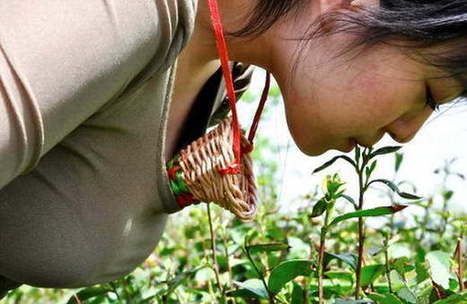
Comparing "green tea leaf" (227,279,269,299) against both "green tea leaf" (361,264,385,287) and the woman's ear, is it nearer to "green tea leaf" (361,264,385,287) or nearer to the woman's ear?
"green tea leaf" (361,264,385,287)

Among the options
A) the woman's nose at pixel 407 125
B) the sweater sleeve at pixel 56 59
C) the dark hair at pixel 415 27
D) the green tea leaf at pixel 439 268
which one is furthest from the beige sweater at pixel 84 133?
the green tea leaf at pixel 439 268

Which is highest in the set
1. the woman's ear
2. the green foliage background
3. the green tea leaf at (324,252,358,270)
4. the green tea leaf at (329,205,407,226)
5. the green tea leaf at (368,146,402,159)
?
the woman's ear

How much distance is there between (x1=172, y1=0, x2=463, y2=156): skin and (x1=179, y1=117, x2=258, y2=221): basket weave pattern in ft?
0.39

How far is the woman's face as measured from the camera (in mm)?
1638

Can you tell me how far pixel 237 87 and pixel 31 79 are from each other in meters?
0.77

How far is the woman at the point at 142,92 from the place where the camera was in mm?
1354

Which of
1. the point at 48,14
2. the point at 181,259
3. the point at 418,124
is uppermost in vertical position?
the point at 48,14

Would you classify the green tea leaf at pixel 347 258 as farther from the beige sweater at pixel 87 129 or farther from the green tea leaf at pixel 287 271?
the beige sweater at pixel 87 129

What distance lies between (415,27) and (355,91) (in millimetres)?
151

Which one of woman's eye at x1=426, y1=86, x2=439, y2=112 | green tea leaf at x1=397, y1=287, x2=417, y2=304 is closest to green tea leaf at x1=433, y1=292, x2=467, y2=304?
green tea leaf at x1=397, y1=287, x2=417, y2=304

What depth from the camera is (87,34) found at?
1358 millimetres

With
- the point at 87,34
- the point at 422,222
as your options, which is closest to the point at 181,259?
the point at 422,222

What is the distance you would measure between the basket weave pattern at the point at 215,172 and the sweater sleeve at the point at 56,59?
40 centimetres

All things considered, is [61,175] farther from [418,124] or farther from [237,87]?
[418,124]
